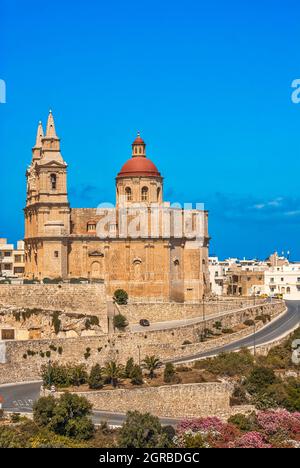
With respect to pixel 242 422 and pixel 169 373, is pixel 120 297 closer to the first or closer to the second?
pixel 169 373

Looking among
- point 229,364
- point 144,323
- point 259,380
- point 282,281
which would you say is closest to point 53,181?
point 144,323

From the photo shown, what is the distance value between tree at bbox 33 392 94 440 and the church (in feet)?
72.9

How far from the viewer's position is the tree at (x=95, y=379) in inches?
2074

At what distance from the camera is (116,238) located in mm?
71375

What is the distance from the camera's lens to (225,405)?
2044 inches

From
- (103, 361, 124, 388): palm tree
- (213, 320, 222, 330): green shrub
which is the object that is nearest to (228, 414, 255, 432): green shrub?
(103, 361, 124, 388): palm tree

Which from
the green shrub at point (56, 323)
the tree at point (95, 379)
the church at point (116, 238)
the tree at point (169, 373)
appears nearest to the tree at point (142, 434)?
the tree at point (95, 379)

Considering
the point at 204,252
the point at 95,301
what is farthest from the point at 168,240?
the point at 95,301

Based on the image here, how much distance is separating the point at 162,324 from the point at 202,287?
817cm

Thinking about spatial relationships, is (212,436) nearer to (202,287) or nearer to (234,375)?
(234,375)

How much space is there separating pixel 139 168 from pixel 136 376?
2374 centimetres

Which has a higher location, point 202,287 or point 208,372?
point 202,287

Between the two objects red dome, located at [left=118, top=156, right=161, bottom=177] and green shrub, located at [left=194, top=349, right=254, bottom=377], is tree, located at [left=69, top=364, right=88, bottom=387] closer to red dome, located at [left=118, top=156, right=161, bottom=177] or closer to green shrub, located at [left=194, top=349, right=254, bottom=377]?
green shrub, located at [left=194, top=349, right=254, bottom=377]

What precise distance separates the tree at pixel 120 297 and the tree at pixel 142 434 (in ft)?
80.9
